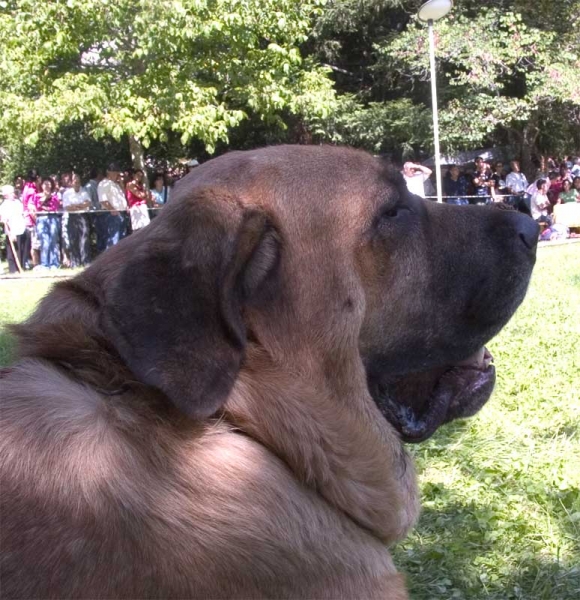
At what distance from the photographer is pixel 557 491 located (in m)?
3.85

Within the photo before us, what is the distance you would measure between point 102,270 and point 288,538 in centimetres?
91

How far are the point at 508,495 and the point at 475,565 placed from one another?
0.63 meters

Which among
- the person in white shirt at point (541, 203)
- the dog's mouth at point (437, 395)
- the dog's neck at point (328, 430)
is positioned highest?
the dog's neck at point (328, 430)

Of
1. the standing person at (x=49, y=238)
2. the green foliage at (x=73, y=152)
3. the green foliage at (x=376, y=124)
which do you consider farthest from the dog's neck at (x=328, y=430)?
the green foliage at (x=73, y=152)

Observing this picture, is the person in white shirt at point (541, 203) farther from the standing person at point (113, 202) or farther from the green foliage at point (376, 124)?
the standing person at point (113, 202)

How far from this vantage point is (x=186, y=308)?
1932 millimetres

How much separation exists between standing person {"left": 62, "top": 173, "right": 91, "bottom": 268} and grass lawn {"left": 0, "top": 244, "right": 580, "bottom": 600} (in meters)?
14.5

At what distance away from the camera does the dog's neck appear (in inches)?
83.5

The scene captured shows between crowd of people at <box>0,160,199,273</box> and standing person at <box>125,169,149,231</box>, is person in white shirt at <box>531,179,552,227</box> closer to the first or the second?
crowd of people at <box>0,160,199,273</box>

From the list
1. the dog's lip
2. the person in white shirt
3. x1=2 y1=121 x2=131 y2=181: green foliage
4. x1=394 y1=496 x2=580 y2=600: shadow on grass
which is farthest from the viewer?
x1=2 y1=121 x2=131 y2=181: green foliage

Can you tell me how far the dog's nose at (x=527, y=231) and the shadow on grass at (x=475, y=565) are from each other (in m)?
1.45

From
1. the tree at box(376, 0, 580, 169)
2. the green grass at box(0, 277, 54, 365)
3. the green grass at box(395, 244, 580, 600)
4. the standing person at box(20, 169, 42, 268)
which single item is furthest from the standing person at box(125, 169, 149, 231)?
the green grass at box(395, 244, 580, 600)

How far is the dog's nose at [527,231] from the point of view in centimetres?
268

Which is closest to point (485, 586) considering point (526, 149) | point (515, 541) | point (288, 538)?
point (515, 541)
